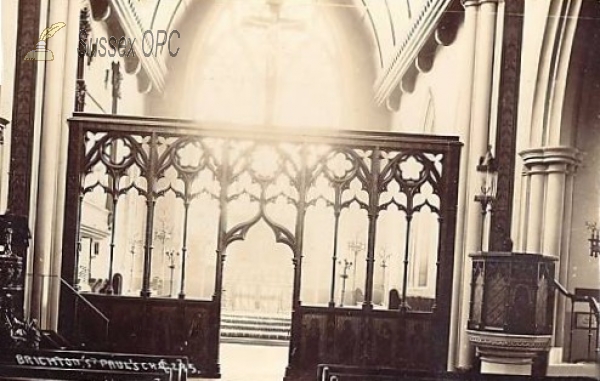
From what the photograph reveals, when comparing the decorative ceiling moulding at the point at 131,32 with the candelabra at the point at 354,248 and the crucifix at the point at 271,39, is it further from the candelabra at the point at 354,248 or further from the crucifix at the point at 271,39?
the candelabra at the point at 354,248

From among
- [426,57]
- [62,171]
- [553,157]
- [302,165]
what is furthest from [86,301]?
[426,57]

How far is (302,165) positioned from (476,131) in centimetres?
129

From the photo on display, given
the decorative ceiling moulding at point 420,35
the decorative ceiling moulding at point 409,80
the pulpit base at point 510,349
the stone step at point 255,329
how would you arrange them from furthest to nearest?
the decorative ceiling moulding at point 409,80, the stone step at point 255,329, the decorative ceiling moulding at point 420,35, the pulpit base at point 510,349

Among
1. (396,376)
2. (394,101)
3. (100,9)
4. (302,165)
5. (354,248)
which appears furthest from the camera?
(354,248)

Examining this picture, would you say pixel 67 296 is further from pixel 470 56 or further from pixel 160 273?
pixel 470 56

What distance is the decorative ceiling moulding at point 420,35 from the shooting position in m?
7.55

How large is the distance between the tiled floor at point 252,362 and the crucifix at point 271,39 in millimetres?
1789

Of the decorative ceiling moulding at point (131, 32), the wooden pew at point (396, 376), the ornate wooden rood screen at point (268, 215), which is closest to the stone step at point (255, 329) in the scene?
the ornate wooden rood screen at point (268, 215)

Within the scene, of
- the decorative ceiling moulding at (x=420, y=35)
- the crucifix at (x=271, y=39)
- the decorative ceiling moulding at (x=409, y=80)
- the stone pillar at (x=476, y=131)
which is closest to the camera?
the crucifix at (x=271, y=39)

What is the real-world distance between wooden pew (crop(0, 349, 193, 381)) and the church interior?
42.0 inches

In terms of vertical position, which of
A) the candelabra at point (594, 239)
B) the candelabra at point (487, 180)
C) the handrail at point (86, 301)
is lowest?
the handrail at point (86, 301)

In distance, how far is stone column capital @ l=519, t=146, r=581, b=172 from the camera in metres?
5.90

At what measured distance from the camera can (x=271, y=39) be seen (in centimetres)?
568

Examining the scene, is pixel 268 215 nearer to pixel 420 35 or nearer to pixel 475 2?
pixel 475 2
